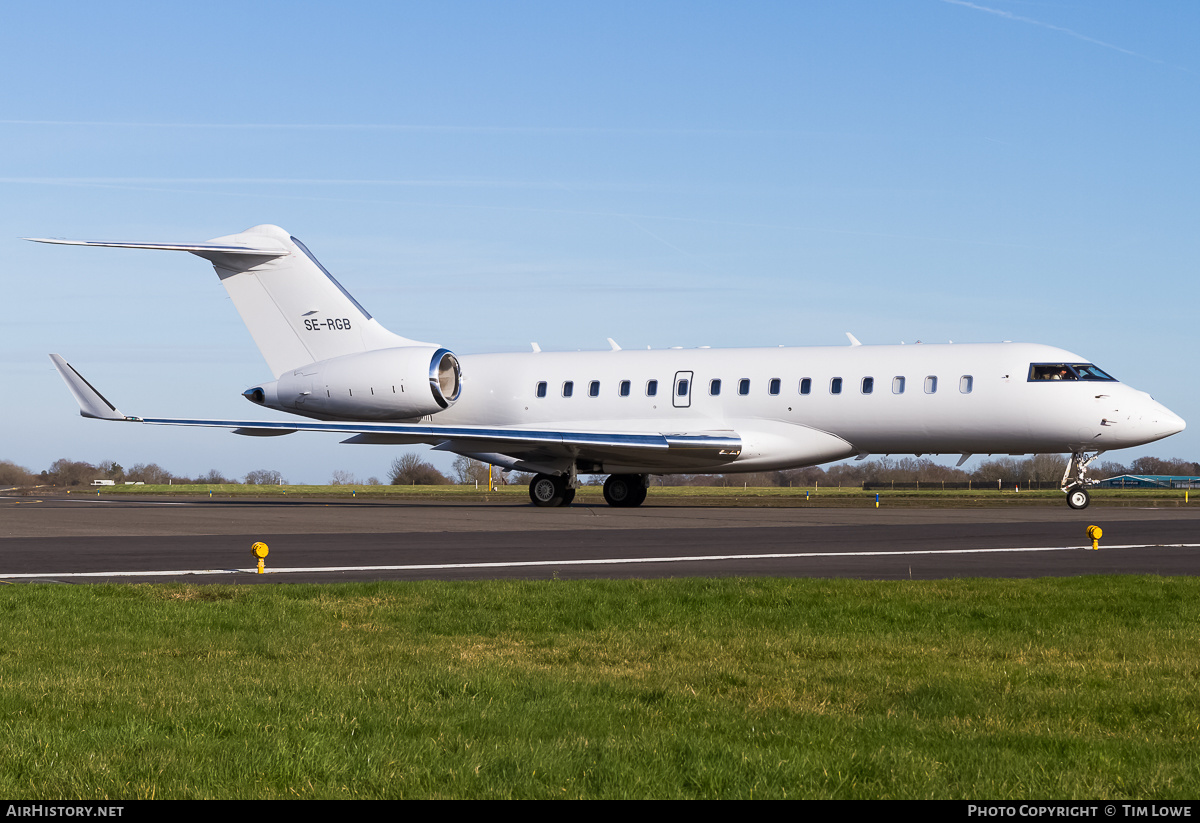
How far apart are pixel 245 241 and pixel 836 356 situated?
1702cm

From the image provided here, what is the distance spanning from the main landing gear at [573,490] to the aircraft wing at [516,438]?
117 centimetres

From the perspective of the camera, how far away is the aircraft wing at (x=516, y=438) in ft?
98.5

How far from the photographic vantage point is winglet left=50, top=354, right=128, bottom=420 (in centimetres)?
3038

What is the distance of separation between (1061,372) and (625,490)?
1174cm

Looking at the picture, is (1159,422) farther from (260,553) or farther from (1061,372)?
(260,553)

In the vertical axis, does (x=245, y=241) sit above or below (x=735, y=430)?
above

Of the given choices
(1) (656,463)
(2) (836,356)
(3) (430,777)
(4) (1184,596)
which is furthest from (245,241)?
(3) (430,777)

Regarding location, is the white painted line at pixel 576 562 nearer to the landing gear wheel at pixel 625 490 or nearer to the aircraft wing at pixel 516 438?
the aircraft wing at pixel 516 438

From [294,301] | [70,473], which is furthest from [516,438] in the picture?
[70,473]

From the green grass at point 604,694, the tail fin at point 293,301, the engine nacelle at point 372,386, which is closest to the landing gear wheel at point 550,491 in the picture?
the engine nacelle at point 372,386

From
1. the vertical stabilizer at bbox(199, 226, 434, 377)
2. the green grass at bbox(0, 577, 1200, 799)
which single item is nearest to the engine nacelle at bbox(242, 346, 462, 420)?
the vertical stabilizer at bbox(199, 226, 434, 377)

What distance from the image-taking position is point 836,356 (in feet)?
98.2
